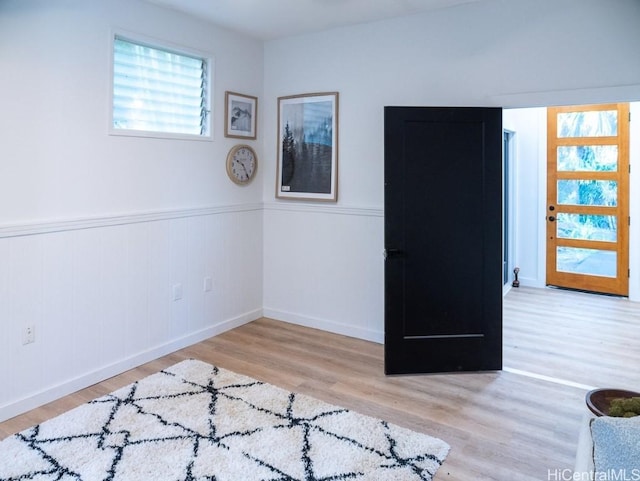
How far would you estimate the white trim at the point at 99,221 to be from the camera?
8.71 feet

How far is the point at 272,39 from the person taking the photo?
4297 mm

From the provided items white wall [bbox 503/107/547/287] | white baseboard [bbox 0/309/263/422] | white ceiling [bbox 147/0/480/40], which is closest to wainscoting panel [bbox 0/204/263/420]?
white baseboard [bbox 0/309/263/422]

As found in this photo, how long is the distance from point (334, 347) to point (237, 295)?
3.61ft

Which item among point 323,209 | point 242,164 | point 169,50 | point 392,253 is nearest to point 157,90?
point 169,50

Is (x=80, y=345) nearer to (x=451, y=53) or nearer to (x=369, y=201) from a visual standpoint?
(x=369, y=201)

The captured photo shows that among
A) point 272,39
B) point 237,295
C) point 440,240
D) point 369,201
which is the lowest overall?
point 237,295

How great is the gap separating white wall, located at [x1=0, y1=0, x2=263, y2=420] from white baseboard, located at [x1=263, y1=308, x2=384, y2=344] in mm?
693

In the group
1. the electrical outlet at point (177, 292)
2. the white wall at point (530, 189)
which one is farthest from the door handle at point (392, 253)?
the white wall at point (530, 189)

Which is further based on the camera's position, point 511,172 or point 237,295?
point 511,172

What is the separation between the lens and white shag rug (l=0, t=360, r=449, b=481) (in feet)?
6.96

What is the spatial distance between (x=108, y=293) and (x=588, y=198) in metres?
5.48

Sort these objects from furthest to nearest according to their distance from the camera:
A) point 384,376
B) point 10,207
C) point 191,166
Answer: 1. point 191,166
2. point 384,376
3. point 10,207

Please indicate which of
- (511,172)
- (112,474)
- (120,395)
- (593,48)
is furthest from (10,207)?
(511,172)

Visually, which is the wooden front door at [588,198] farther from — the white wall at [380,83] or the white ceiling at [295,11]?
the white ceiling at [295,11]
